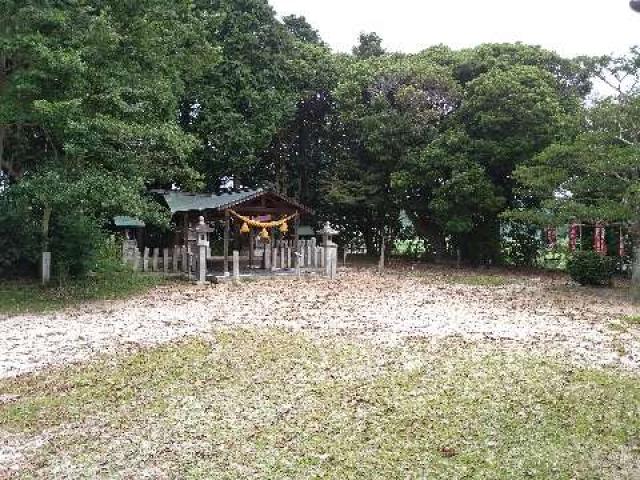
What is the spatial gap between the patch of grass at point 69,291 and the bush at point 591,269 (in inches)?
435

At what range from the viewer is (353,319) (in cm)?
983

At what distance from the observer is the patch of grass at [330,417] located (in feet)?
13.3

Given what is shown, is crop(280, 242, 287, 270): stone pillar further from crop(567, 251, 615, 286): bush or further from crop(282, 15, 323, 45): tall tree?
crop(282, 15, 323, 45): tall tree

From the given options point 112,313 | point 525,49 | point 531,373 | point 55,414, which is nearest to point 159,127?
point 112,313

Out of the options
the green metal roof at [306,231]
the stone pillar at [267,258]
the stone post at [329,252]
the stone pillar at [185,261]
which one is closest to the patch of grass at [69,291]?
the stone pillar at [185,261]

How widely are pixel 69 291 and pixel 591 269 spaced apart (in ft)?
42.0

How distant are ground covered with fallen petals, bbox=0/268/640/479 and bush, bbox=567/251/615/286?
4.96 m

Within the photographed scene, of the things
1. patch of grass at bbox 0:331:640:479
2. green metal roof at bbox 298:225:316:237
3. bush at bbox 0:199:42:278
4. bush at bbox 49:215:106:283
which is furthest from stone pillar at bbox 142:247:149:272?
patch of grass at bbox 0:331:640:479

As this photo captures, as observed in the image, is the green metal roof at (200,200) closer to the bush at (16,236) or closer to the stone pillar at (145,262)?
the stone pillar at (145,262)

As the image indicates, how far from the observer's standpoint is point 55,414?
528 cm

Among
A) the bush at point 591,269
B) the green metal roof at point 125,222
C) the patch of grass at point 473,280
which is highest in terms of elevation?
the green metal roof at point 125,222

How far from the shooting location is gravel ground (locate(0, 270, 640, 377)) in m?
7.70

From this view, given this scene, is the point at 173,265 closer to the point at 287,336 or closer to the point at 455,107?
the point at 287,336

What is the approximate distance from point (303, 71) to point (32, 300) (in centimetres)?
1517
